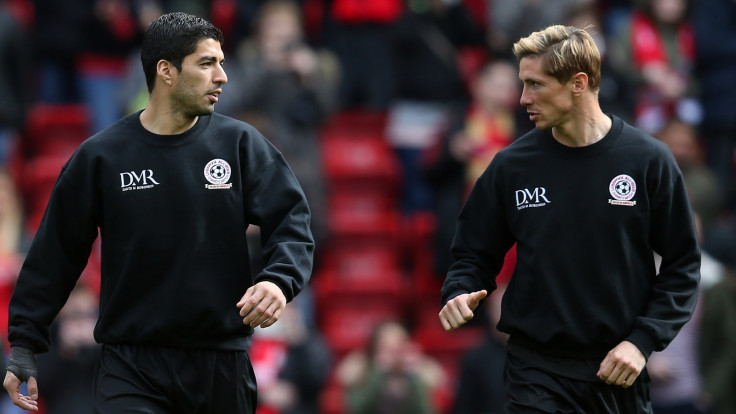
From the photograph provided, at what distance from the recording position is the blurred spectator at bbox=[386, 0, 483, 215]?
12648 millimetres

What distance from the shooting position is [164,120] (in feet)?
21.2

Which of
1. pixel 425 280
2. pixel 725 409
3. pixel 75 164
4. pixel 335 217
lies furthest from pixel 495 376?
pixel 75 164

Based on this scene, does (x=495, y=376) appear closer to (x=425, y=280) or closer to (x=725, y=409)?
(x=725, y=409)

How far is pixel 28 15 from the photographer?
1369cm

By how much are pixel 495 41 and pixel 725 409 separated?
13.2 feet

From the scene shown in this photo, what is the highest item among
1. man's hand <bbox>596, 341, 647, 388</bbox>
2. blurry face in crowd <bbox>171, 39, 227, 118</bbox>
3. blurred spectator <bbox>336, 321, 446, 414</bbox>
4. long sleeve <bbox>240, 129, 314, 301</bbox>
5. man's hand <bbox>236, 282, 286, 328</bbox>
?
blurry face in crowd <bbox>171, 39, 227, 118</bbox>

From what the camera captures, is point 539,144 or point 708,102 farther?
point 708,102

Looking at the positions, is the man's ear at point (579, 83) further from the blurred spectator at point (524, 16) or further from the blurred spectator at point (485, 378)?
the blurred spectator at point (524, 16)

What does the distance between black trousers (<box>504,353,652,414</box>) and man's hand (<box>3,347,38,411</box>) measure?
2.06 metres

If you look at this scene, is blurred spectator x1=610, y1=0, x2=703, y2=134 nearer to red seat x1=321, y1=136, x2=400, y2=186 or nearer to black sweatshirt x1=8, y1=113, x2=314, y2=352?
red seat x1=321, y1=136, x2=400, y2=186

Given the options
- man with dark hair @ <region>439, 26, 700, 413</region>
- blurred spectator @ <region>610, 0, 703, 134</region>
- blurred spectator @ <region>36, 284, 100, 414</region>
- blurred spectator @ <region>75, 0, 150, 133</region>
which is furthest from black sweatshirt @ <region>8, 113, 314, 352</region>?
blurred spectator @ <region>75, 0, 150, 133</region>

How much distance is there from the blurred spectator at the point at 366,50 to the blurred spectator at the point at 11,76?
8.85 feet

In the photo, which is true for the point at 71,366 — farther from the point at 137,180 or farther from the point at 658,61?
the point at 658,61

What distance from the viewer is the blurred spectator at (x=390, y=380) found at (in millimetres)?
10367
